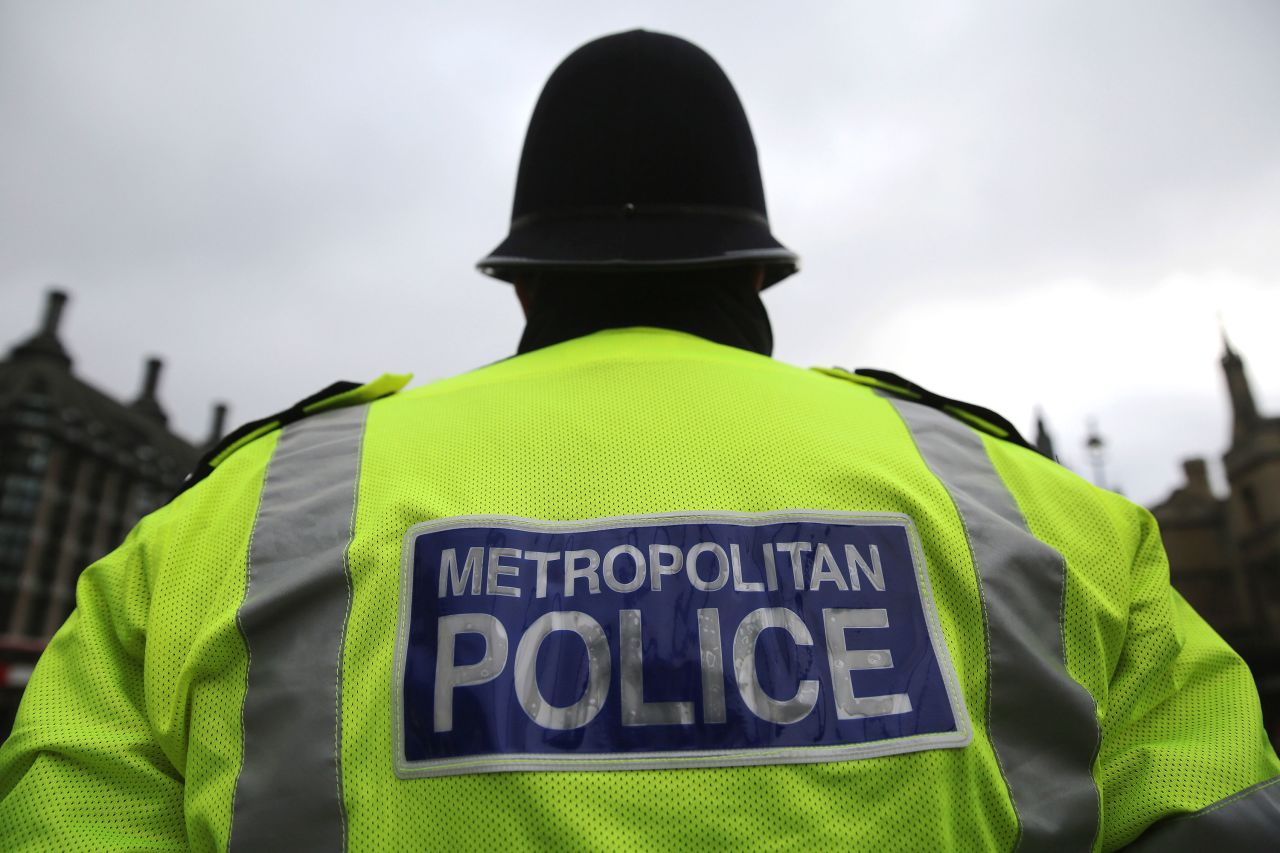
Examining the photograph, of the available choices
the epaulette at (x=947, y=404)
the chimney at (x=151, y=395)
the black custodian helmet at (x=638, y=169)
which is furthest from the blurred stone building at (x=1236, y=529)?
the chimney at (x=151, y=395)

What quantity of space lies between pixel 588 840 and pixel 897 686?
0.43m

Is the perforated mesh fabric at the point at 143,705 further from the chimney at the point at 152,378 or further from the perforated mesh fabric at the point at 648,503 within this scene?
the chimney at the point at 152,378

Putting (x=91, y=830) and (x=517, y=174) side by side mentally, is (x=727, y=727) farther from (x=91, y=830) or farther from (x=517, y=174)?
(x=517, y=174)

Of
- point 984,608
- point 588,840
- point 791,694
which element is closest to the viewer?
point 588,840

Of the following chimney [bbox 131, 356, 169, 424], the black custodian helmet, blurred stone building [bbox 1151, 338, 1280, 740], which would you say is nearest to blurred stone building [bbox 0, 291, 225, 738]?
chimney [bbox 131, 356, 169, 424]

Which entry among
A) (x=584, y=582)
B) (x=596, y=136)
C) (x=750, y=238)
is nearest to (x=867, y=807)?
(x=584, y=582)

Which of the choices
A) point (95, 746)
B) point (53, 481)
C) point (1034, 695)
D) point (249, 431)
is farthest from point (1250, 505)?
point (53, 481)

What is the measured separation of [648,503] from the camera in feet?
4.00

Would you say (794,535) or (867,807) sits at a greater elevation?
(794,535)

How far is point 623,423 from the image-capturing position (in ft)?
4.39

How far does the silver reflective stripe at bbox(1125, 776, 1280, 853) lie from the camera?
3.70 feet

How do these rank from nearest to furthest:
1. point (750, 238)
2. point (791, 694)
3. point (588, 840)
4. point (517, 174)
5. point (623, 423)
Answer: point (588, 840) < point (791, 694) < point (623, 423) < point (750, 238) < point (517, 174)

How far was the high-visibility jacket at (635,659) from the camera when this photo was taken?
104 centimetres

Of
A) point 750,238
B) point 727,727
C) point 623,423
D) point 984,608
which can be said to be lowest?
point 727,727
